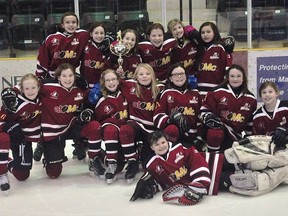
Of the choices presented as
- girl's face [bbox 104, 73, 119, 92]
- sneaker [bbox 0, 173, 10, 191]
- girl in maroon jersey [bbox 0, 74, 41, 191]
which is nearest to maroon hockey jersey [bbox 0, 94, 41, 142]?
girl in maroon jersey [bbox 0, 74, 41, 191]

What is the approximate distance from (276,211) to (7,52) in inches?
146

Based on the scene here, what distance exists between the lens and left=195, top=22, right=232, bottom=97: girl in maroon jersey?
11.3 ft

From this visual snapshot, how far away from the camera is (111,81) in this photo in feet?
9.87

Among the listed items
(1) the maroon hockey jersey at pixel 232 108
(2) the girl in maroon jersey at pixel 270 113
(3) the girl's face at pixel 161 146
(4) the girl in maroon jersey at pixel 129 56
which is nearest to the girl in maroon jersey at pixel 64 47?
(4) the girl in maroon jersey at pixel 129 56

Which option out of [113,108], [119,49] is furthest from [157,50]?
[113,108]

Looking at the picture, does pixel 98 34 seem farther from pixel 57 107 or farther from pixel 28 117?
pixel 28 117

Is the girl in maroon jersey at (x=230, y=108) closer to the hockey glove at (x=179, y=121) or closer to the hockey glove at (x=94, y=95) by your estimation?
the hockey glove at (x=179, y=121)

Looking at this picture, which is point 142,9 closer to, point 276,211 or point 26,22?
point 26,22

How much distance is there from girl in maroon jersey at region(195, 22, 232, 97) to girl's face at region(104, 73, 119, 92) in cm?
70

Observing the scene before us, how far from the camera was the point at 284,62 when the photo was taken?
5.05 metres

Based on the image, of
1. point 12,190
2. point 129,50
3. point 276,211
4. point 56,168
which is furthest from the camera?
point 129,50

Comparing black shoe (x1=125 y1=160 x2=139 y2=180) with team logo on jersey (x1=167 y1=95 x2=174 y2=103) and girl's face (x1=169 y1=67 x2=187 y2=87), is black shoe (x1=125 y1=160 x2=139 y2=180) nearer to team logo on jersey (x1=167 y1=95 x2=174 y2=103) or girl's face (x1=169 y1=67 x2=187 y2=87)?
team logo on jersey (x1=167 y1=95 x2=174 y2=103)

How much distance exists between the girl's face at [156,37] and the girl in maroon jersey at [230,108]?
1.84ft

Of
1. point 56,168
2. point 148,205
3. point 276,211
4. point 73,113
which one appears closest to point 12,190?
point 56,168
